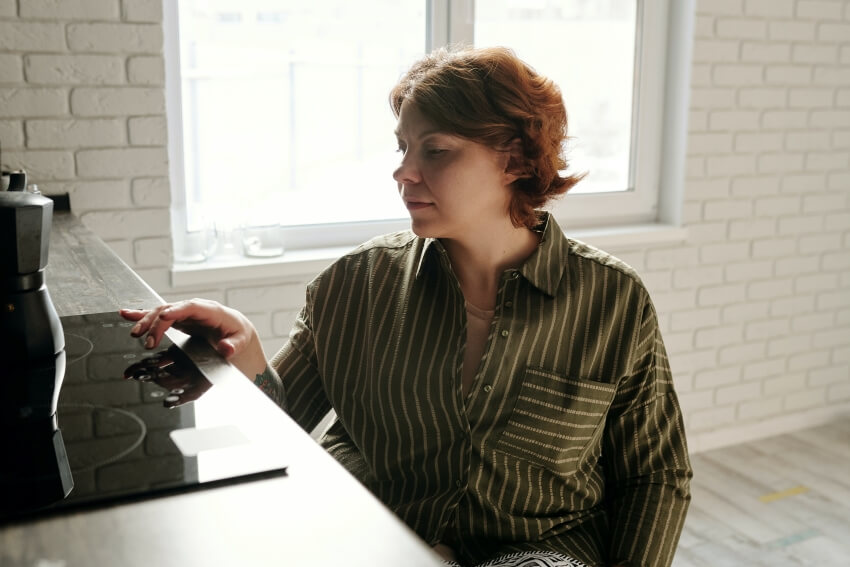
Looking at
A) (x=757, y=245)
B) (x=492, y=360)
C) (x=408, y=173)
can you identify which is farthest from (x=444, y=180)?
(x=757, y=245)

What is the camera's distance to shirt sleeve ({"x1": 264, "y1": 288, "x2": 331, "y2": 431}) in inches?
65.2

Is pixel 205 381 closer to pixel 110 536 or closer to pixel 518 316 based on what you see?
pixel 110 536

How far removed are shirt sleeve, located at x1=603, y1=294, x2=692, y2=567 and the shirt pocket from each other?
74mm

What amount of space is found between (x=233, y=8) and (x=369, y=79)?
0.51 metres

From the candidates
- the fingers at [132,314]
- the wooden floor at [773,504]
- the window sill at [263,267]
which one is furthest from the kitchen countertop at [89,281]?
the wooden floor at [773,504]

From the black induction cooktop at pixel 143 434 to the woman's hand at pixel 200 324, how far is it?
5cm

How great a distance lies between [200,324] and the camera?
126 cm

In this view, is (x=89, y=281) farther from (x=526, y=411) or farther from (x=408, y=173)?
(x=526, y=411)

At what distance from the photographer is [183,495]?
0.69 meters

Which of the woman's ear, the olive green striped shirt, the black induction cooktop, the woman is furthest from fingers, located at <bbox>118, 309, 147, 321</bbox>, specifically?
the woman's ear

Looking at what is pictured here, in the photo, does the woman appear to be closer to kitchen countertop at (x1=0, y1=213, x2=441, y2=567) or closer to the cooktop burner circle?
the cooktop burner circle

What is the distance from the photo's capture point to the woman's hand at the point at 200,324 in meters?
1.15

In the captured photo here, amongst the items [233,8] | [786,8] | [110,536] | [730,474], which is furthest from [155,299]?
[786,8]

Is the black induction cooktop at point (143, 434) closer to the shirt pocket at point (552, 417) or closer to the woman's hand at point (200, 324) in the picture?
the woman's hand at point (200, 324)
